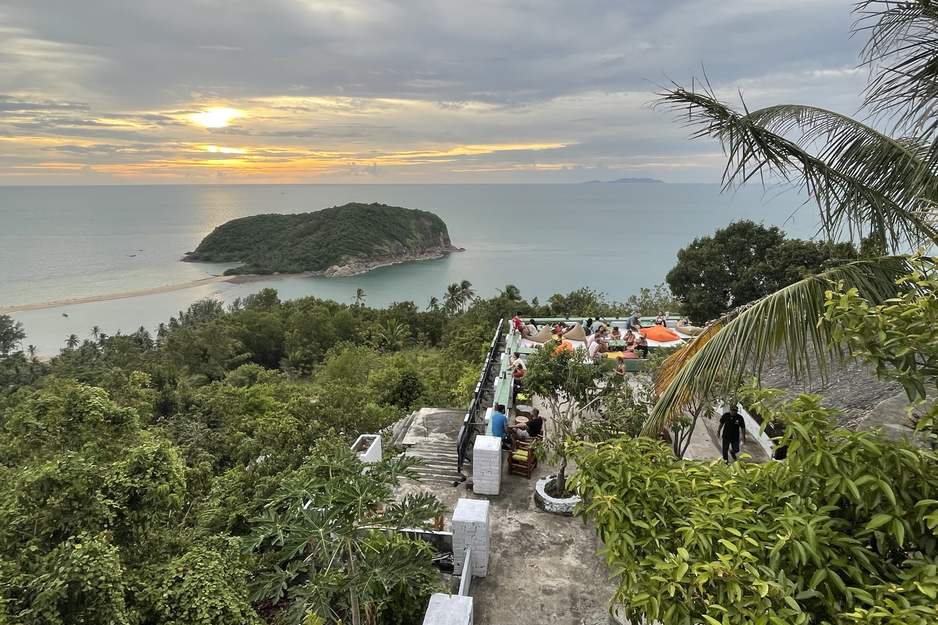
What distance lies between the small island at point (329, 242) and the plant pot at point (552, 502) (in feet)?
320

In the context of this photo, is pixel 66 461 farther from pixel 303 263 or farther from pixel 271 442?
pixel 303 263

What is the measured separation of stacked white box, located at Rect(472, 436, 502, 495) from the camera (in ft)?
23.3

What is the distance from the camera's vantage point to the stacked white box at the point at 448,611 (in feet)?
14.2

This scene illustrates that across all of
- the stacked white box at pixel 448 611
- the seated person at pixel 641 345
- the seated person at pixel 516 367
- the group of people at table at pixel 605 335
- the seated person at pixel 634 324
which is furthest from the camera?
the seated person at pixel 634 324

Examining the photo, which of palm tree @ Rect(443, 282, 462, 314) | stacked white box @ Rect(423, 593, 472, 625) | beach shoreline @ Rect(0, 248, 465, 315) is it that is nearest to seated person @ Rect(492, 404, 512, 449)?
stacked white box @ Rect(423, 593, 472, 625)

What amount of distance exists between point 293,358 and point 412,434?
2866 centimetres

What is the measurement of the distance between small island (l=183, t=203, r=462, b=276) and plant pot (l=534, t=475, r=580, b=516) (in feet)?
320

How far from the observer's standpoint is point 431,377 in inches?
798

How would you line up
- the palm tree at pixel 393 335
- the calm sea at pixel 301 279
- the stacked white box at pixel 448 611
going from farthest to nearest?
the calm sea at pixel 301 279, the palm tree at pixel 393 335, the stacked white box at pixel 448 611

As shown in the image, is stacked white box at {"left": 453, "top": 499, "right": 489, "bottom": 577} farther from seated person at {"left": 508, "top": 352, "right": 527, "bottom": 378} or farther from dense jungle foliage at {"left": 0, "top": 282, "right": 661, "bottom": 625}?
seated person at {"left": 508, "top": 352, "right": 527, "bottom": 378}

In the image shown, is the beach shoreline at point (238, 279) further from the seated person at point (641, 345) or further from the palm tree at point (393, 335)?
the seated person at point (641, 345)

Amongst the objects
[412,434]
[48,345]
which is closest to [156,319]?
[48,345]

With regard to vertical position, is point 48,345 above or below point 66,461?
below

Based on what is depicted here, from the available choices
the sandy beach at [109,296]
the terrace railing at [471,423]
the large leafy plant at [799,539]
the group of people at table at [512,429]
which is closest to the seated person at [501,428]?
the group of people at table at [512,429]
